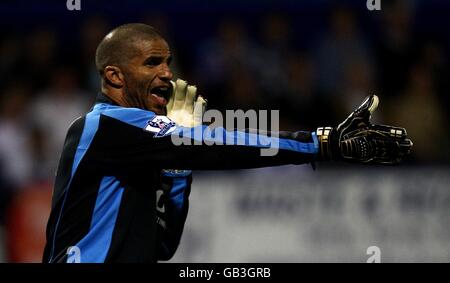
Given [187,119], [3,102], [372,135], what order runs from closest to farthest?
[372,135], [187,119], [3,102]

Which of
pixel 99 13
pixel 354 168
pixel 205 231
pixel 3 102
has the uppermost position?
pixel 99 13

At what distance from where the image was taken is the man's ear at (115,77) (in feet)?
16.8

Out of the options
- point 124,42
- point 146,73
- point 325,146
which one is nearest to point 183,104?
point 146,73

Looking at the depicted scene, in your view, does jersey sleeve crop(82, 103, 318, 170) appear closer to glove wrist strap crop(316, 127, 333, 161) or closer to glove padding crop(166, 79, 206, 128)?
glove wrist strap crop(316, 127, 333, 161)

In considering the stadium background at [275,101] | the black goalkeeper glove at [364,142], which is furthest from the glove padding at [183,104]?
the stadium background at [275,101]

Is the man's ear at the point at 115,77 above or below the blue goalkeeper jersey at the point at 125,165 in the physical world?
above

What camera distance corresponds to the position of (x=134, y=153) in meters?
4.75

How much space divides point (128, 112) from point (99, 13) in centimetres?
627

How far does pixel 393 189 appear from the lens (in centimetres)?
898

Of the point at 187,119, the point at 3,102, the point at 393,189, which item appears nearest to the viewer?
the point at 187,119

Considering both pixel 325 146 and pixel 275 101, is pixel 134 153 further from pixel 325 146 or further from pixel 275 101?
pixel 275 101

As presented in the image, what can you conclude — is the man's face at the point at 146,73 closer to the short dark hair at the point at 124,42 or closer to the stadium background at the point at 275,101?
the short dark hair at the point at 124,42

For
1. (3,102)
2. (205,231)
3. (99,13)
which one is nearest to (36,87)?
(3,102)
